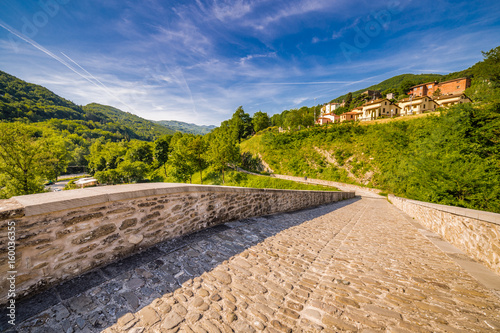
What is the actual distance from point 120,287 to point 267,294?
73.4 inches

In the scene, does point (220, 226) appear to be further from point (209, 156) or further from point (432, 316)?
point (209, 156)

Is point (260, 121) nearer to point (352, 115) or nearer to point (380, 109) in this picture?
point (352, 115)

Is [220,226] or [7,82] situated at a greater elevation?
[7,82]

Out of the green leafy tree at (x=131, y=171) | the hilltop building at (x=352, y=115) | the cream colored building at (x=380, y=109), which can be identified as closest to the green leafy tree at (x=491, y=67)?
the cream colored building at (x=380, y=109)

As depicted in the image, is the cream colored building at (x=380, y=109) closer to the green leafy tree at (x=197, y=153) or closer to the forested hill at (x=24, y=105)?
the green leafy tree at (x=197, y=153)

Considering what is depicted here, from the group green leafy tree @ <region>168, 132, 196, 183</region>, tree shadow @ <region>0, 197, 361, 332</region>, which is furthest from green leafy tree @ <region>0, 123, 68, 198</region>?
tree shadow @ <region>0, 197, 361, 332</region>

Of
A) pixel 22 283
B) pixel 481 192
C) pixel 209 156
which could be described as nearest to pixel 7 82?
pixel 209 156

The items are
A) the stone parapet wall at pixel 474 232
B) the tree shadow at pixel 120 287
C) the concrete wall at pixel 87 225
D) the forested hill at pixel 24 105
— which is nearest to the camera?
the tree shadow at pixel 120 287

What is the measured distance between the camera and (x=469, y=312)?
2.05m

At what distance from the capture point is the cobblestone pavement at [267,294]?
5.97 ft

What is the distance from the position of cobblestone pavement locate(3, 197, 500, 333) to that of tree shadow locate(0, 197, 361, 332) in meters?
0.01

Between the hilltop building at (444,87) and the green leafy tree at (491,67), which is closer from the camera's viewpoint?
the green leafy tree at (491,67)

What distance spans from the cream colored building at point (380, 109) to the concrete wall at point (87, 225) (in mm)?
46242

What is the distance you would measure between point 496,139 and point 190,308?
82.6ft
